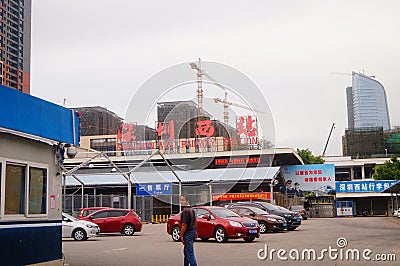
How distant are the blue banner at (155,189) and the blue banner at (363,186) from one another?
2886 cm

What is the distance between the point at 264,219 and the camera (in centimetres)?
2553

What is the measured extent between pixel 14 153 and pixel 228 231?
11206mm

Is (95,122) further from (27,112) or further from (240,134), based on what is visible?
(27,112)

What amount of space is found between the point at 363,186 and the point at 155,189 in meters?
30.9

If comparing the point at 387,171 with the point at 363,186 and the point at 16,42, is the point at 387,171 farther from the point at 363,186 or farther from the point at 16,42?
the point at 16,42

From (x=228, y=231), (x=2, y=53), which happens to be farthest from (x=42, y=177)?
(x=2, y=53)

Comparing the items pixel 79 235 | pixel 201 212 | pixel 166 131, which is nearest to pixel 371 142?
pixel 166 131

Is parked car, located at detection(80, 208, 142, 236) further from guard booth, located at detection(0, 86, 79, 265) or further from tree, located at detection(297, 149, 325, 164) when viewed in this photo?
tree, located at detection(297, 149, 325, 164)

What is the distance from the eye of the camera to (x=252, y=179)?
171 feet

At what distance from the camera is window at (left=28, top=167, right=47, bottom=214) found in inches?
438

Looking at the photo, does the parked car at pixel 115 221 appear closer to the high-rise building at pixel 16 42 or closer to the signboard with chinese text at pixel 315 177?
the high-rise building at pixel 16 42

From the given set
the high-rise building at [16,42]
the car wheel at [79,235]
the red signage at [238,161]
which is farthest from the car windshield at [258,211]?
the red signage at [238,161]

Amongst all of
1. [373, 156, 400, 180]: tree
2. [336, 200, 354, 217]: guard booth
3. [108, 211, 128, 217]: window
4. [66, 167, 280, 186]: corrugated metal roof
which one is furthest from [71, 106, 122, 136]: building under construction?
[108, 211, 128, 217]: window

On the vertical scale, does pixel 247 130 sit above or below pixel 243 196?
above
